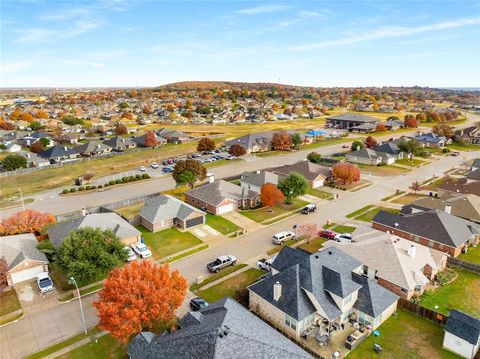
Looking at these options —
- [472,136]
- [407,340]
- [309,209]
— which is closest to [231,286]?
[407,340]

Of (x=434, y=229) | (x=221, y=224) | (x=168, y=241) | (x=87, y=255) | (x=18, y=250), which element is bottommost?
(x=168, y=241)

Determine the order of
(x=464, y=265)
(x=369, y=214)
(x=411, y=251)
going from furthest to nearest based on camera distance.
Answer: (x=369, y=214) < (x=464, y=265) < (x=411, y=251)

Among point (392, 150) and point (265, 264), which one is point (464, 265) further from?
point (392, 150)

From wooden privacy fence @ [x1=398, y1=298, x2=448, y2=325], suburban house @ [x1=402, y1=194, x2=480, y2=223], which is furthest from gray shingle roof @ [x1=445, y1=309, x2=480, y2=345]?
suburban house @ [x1=402, y1=194, x2=480, y2=223]

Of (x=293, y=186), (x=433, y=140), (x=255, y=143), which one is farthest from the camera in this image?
(x=433, y=140)

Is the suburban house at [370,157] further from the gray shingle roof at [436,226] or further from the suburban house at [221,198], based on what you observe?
the suburban house at [221,198]

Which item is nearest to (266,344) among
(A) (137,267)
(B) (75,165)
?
(A) (137,267)
